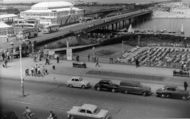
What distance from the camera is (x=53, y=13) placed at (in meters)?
61.1

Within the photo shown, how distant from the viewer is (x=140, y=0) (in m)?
146

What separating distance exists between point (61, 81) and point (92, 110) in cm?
581

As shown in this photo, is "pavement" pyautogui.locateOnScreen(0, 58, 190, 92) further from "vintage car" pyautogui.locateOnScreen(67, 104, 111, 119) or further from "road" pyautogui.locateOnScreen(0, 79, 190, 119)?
"vintage car" pyautogui.locateOnScreen(67, 104, 111, 119)

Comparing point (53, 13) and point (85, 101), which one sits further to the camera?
point (53, 13)

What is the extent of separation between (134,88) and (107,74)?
3.91m

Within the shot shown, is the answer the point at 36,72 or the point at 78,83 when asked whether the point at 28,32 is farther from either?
the point at 78,83

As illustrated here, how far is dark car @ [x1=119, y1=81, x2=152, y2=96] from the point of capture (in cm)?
1491

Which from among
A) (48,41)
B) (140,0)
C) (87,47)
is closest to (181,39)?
(87,47)

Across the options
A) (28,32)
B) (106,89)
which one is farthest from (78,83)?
(28,32)

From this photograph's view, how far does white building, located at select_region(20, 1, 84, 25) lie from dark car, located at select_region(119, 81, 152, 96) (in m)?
44.6

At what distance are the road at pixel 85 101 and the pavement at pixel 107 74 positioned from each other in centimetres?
156

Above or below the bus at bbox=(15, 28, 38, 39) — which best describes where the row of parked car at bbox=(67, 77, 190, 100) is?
below

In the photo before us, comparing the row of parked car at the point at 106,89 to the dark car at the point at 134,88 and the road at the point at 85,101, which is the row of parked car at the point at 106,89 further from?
the road at the point at 85,101

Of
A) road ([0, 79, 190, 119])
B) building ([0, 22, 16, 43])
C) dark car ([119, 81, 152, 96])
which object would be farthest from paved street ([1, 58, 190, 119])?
building ([0, 22, 16, 43])
